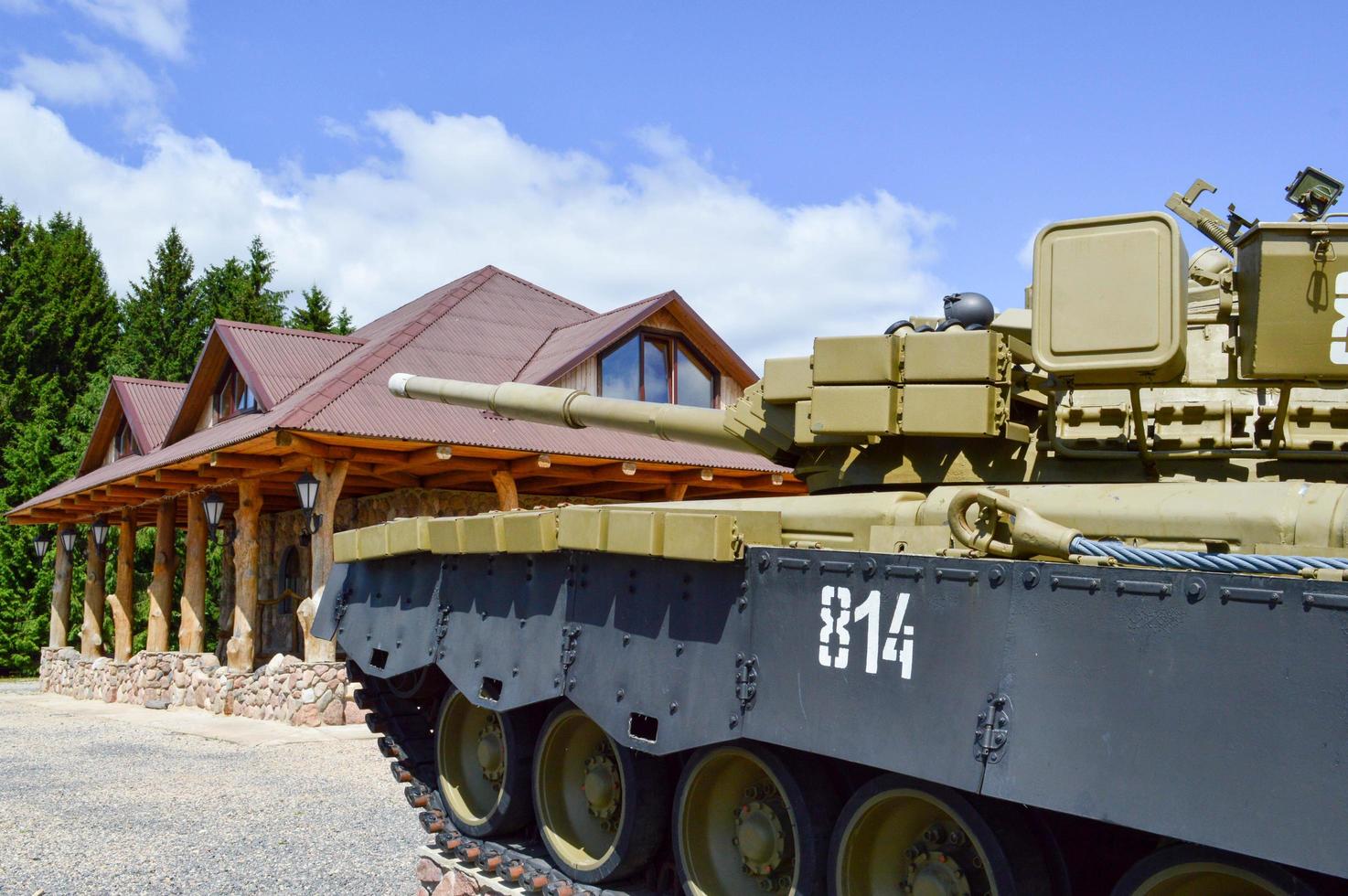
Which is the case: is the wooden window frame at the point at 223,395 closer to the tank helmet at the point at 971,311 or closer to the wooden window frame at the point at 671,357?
the wooden window frame at the point at 671,357

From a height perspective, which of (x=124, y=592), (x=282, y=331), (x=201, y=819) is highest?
(x=282, y=331)

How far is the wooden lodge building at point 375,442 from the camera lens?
15875 millimetres

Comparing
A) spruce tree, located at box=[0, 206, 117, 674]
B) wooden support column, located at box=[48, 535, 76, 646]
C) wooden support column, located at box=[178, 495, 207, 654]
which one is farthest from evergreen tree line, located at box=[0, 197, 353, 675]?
wooden support column, located at box=[178, 495, 207, 654]

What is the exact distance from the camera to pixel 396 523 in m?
7.55

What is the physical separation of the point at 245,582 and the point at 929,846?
13.9 metres

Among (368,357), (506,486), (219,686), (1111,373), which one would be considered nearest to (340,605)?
(1111,373)

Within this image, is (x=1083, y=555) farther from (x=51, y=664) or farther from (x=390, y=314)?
(x=51, y=664)

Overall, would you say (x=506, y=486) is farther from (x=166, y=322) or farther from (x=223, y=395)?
(x=166, y=322)

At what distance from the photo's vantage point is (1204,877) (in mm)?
3953

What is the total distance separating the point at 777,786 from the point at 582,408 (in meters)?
3.11

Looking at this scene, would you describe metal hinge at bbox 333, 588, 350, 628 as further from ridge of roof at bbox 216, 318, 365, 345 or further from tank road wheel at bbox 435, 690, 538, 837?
ridge of roof at bbox 216, 318, 365, 345

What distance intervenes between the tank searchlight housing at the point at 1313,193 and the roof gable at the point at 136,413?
19721mm

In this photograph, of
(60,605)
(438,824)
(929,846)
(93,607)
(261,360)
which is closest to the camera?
(929,846)

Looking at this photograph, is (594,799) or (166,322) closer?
(594,799)
